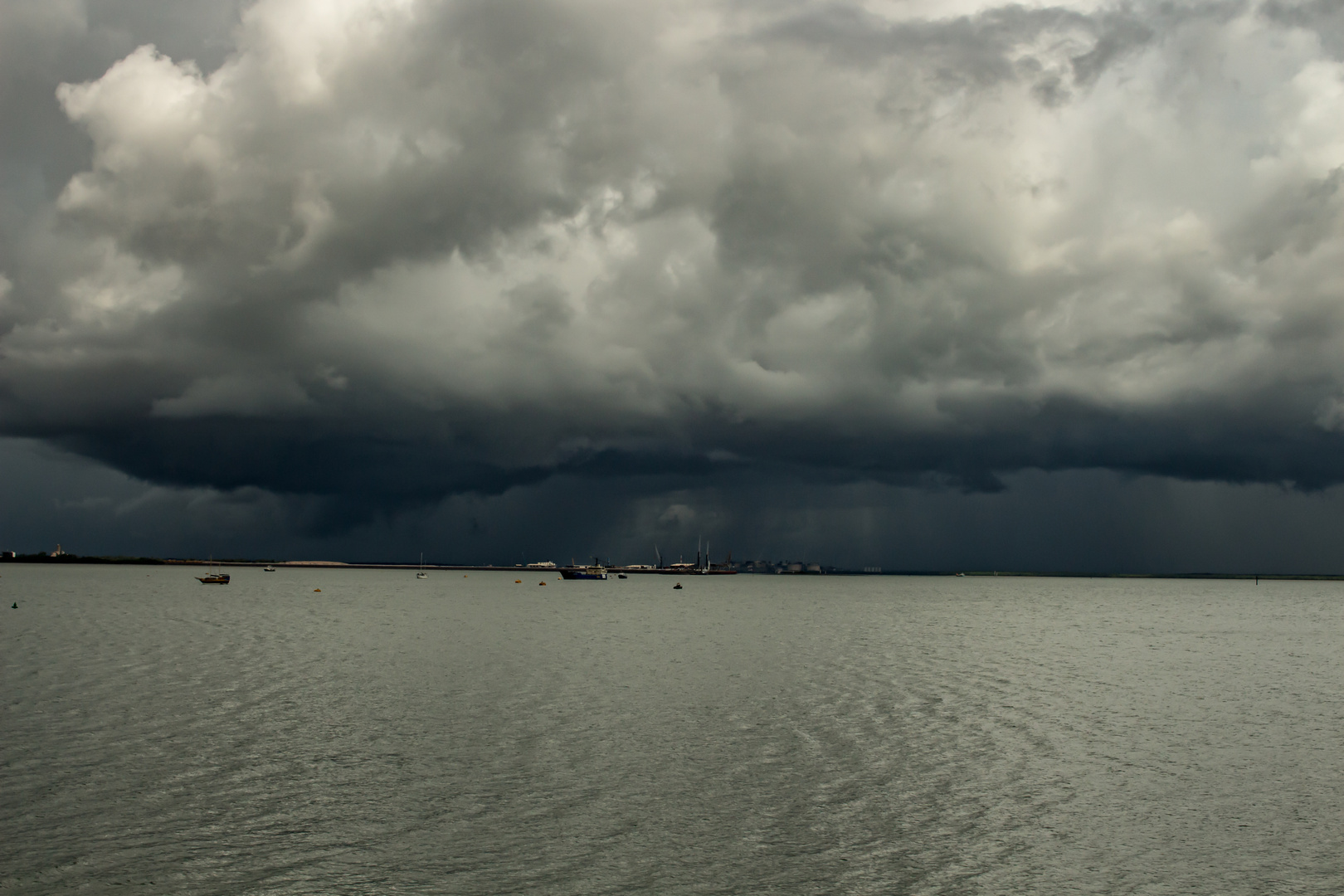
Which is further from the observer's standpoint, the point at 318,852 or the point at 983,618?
the point at 983,618

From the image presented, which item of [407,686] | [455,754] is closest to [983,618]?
[407,686]

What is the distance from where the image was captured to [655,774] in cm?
3672

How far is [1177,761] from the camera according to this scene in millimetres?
40938

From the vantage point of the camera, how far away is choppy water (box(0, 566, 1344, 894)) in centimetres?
2553

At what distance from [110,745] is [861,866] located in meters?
32.4

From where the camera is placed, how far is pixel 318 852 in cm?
2641

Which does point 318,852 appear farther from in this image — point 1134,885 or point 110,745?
point 1134,885

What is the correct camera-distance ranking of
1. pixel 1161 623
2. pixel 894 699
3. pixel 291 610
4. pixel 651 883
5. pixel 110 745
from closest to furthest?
pixel 651 883 < pixel 110 745 < pixel 894 699 < pixel 291 610 < pixel 1161 623

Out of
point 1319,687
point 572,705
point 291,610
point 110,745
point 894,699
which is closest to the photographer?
point 110,745

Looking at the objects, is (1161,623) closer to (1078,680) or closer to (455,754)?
(1078,680)

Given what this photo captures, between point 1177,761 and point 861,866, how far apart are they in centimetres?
2282

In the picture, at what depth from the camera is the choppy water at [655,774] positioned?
25531 millimetres

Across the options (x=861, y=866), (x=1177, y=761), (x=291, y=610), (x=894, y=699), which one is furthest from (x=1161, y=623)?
(x=861, y=866)

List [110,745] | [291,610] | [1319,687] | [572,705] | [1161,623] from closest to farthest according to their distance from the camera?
[110,745], [572,705], [1319,687], [291,610], [1161,623]
